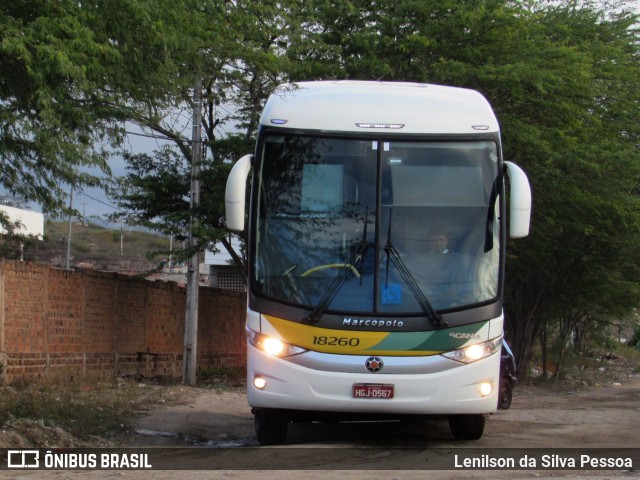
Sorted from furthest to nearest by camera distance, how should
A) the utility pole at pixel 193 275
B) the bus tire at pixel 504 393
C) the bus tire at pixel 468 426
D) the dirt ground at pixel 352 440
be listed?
the utility pole at pixel 193 275, the bus tire at pixel 504 393, the bus tire at pixel 468 426, the dirt ground at pixel 352 440

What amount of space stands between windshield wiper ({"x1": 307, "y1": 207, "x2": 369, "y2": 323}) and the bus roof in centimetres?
116

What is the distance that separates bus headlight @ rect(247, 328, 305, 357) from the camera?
330 inches

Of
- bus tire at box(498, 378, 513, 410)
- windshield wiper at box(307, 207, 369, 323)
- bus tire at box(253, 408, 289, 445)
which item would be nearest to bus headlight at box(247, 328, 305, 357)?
windshield wiper at box(307, 207, 369, 323)

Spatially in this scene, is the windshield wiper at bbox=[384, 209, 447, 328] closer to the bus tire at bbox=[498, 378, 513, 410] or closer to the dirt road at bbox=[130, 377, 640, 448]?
the dirt road at bbox=[130, 377, 640, 448]

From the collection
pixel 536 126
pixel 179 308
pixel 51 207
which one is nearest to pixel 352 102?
pixel 51 207

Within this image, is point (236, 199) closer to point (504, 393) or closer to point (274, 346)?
point (274, 346)

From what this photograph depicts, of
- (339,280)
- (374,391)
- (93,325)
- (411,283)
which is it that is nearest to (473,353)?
(411,283)

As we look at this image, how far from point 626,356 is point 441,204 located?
45824 millimetres

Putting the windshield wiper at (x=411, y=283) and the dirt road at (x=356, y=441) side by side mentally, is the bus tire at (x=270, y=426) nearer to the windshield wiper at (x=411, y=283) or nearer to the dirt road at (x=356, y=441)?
the dirt road at (x=356, y=441)

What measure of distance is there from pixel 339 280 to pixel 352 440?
257cm

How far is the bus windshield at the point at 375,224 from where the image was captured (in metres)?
8.51

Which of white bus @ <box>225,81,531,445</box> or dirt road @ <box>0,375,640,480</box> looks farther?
white bus @ <box>225,81,531,445</box>

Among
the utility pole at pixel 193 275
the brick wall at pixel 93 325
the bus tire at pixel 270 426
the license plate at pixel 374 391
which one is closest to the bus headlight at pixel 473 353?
the license plate at pixel 374 391

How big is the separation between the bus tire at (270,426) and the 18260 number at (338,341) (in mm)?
1283
